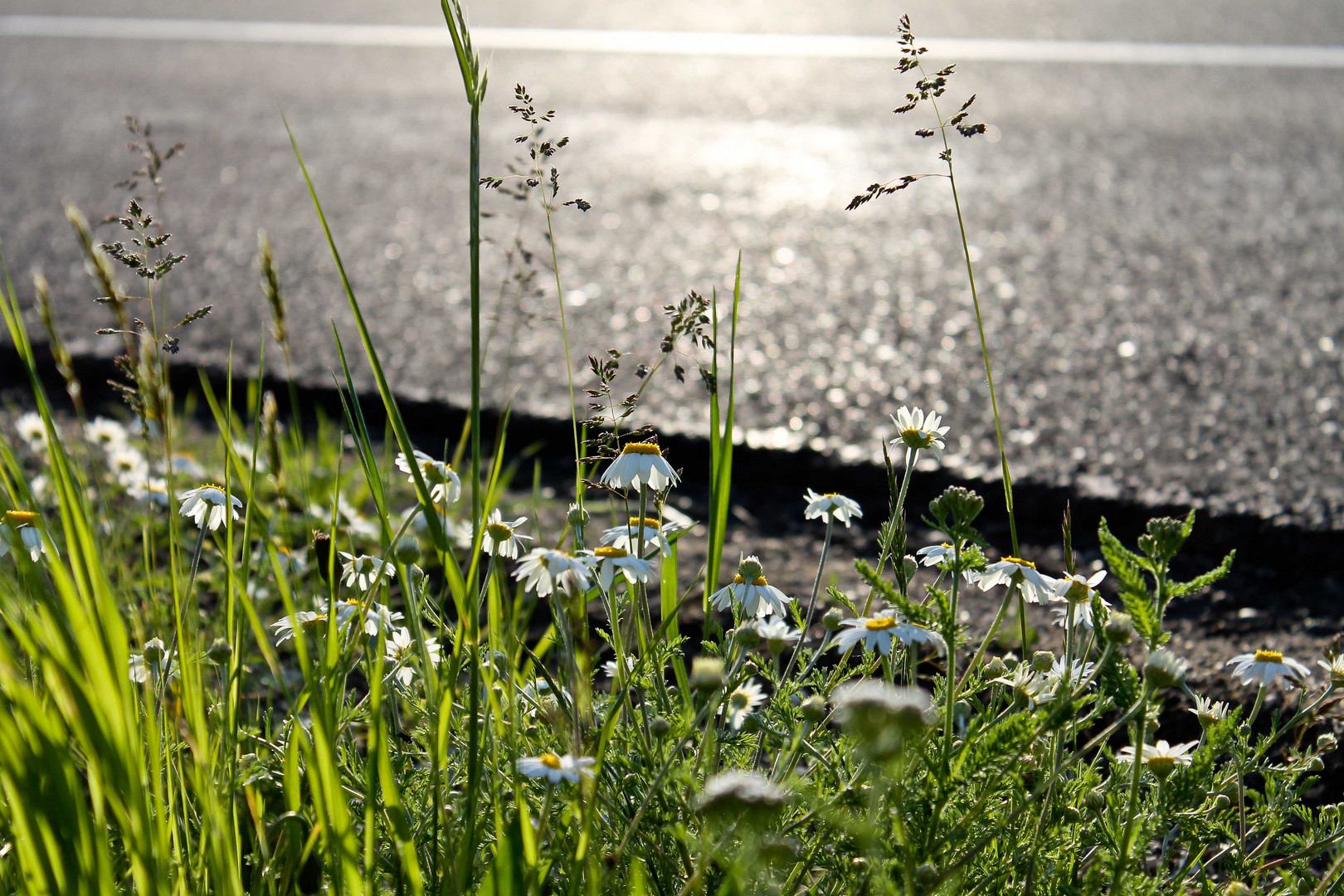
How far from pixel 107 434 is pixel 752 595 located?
76.9 inches

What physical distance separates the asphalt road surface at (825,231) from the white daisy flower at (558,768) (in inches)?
24.1

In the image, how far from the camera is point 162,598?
2.16 metres

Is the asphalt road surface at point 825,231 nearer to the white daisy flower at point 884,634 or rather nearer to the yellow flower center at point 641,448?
the yellow flower center at point 641,448

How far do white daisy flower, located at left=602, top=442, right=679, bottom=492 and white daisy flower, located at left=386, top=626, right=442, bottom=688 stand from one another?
284 mm

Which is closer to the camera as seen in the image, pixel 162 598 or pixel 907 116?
pixel 162 598

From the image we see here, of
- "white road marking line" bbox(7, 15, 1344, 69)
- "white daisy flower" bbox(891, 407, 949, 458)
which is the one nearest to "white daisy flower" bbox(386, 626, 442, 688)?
"white daisy flower" bbox(891, 407, 949, 458)

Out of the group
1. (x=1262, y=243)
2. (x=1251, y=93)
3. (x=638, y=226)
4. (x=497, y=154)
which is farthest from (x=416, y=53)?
(x=1262, y=243)

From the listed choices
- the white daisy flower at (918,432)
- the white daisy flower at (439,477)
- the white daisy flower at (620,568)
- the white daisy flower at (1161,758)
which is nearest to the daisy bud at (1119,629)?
the white daisy flower at (1161,758)

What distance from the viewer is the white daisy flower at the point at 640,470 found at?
135 cm

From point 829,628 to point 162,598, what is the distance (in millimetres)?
1373

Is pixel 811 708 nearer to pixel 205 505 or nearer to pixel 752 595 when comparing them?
pixel 752 595

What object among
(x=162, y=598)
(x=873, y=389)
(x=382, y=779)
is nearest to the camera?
(x=382, y=779)

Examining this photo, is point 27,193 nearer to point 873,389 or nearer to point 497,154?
point 497,154

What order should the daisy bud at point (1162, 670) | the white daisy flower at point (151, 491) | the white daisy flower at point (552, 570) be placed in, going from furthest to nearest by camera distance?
the white daisy flower at point (151, 491), the white daisy flower at point (552, 570), the daisy bud at point (1162, 670)
